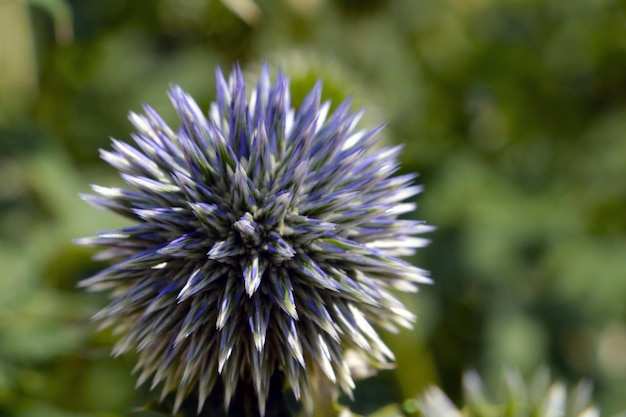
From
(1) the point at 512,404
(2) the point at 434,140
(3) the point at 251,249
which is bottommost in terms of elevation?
(1) the point at 512,404

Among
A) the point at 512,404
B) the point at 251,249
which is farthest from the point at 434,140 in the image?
the point at 251,249

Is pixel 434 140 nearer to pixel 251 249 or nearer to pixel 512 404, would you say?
pixel 512 404

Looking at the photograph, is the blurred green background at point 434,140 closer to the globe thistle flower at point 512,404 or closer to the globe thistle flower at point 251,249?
the globe thistle flower at point 512,404

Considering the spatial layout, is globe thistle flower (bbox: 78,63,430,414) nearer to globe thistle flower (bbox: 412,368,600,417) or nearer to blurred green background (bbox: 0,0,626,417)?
globe thistle flower (bbox: 412,368,600,417)

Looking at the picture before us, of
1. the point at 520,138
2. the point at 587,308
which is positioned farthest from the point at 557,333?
the point at 520,138

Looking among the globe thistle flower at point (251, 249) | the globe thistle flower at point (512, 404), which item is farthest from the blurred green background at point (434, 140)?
the globe thistle flower at point (251, 249)

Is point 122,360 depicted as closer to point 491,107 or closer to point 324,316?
point 324,316
